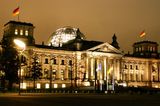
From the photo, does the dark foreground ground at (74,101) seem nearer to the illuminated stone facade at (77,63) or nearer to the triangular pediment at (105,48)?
the illuminated stone facade at (77,63)

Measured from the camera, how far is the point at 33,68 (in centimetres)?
10131

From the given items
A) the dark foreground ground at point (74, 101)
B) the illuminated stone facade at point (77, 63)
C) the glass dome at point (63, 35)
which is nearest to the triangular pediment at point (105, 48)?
the illuminated stone facade at point (77, 63)

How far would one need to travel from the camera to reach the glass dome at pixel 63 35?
138 m

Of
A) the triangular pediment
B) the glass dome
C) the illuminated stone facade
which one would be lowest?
the illuminated stone facade

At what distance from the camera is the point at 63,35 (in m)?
139

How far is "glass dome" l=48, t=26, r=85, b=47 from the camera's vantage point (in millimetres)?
138125

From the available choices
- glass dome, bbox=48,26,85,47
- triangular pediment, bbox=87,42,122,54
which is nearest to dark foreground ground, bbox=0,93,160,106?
triangular pediment, bbox=87,42,122,54

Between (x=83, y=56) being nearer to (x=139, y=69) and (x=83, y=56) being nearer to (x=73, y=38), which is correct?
(x=73, y=38)

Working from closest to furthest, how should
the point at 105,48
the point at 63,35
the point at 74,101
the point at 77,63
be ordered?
the point at 74,101 → the point at 77,63 → the point at 105,48 → the point at 63,35

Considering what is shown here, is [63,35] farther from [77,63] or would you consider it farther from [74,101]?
[74,101]

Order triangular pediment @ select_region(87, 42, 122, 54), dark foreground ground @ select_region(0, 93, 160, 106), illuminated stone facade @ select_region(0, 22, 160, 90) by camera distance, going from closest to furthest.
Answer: dark foreground ground @ select_region(0, 93, 160, 106)
illuminated stone facade @ select_region(0, 22, 160, 90)
triangular pediment @ select_region(87, 42, 122, 54)

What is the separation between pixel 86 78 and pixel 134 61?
1183 inches

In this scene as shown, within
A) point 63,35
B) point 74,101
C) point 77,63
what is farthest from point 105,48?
point 74,101

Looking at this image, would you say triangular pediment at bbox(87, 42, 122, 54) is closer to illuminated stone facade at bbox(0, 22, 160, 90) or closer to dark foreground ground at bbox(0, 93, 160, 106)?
illuminated stone facade at bbox(0, 22, 160, 90)
